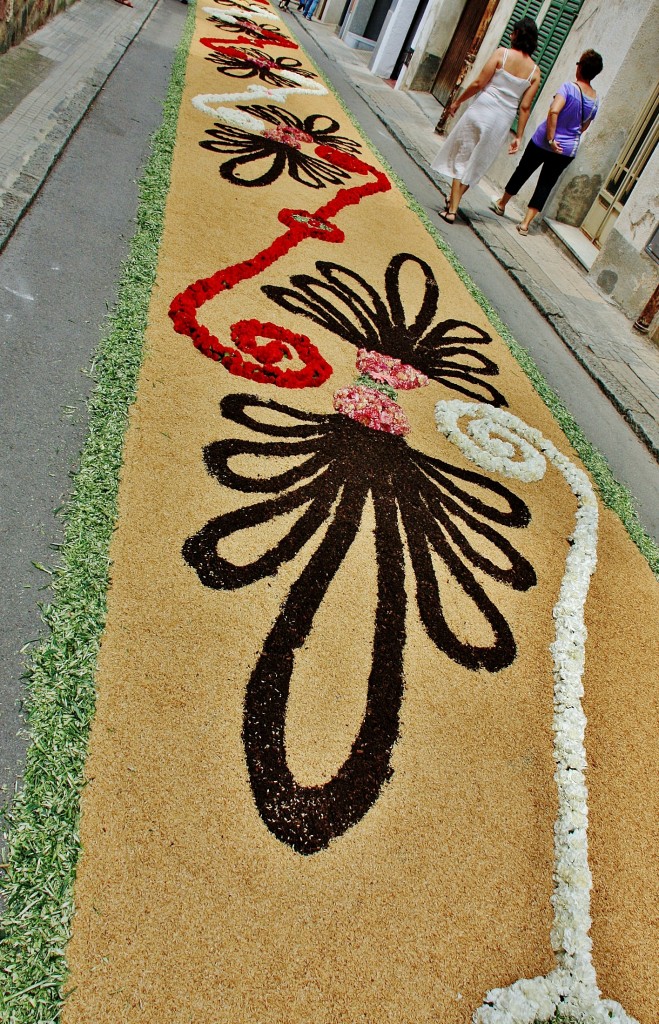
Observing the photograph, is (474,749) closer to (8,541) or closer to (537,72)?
(8,541)

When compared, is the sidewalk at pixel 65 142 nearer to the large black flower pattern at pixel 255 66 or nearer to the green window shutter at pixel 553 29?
the large black flower pattern at pixel 255 66

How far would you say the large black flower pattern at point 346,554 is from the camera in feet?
6.13

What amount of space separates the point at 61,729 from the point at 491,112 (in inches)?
266

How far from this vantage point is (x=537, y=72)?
6.20 m

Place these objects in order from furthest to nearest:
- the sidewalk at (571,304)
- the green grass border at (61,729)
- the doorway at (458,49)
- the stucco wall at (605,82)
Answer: the doorway at (458,49) < the stucco wall at (605,82) < the sidewalk at (571,304) < the green grass border at (61,729)

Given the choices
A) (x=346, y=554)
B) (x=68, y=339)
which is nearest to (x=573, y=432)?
(x=346, y=554)

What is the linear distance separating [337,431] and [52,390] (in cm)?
124

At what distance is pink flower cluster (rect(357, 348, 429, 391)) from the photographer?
3693 millimetres

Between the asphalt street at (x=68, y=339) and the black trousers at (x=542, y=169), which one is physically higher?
the black trousers at (x=542, y=169)

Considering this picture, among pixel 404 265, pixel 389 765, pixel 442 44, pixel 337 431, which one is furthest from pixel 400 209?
pixel 442 44

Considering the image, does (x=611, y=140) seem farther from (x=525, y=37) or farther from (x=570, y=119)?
(x=525, y=37)

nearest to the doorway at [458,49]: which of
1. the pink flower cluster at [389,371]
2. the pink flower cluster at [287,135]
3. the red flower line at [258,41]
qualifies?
the red flower line at [258,41]

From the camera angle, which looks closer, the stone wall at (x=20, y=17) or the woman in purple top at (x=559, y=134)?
the stone wall at (x=20, y=17)

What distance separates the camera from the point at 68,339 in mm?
2975
